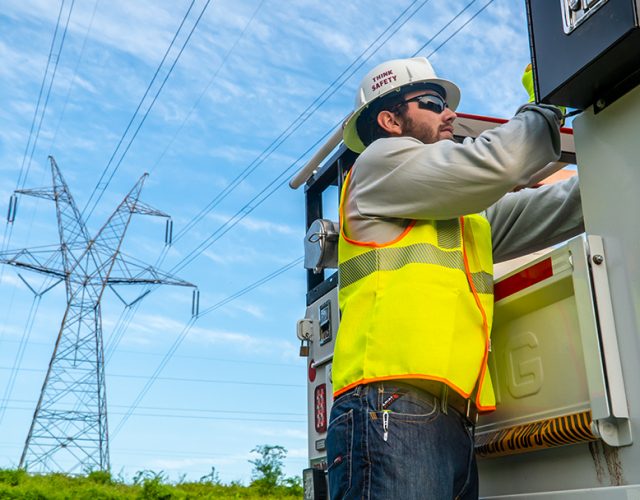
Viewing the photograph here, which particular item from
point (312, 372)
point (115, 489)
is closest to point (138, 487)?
point (115, 489)

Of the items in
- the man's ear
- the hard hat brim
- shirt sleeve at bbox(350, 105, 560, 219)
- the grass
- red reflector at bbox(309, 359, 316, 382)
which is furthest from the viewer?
the grass

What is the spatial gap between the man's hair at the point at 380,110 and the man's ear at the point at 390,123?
0.02 m

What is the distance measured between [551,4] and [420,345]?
2.85 feet

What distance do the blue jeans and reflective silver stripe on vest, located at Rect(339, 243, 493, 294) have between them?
32cm

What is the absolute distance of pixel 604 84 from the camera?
181 cm

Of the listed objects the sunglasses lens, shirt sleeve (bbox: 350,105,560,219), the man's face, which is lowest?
shirt sleeve (bbox: 350,105,560,219)

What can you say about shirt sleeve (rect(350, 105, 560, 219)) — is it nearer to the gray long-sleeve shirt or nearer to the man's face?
the gray long-sleeve shirt

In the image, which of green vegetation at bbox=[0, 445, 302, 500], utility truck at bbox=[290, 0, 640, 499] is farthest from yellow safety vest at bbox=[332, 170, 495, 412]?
green vegetation at bbox=[0, 445, 302, 500]

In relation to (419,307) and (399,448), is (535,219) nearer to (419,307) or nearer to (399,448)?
(419,307)

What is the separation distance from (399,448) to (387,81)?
51.7 inches

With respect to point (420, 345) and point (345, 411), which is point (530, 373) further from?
point (345, 411)

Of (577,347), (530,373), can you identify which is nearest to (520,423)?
(530,373)

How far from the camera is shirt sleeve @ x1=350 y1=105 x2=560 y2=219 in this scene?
204cm

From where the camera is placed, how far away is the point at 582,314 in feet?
5.76
